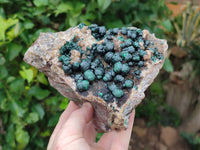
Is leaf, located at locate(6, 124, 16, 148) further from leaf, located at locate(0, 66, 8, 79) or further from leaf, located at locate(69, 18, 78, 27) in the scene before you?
leaf, located at locate(69, 18, 78, 27)

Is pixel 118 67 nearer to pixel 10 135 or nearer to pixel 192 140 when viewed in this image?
pixel 10 135

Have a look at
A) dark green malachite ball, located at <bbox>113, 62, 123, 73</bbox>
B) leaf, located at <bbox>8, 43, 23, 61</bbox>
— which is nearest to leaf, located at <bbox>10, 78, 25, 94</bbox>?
leaf, located at <bbox>8, 43, 23, 61</bbox>

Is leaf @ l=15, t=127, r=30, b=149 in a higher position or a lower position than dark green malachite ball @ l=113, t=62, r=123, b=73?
lower

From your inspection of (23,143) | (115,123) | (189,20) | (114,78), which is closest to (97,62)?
(114,78)

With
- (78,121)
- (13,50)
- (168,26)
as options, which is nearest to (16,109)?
(13,50)

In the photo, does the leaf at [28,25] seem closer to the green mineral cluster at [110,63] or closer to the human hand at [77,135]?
the green mineral cluster at [110,63]

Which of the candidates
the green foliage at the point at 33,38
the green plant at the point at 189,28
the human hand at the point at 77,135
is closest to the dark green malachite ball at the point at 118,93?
the human hand at the point at 77,135
